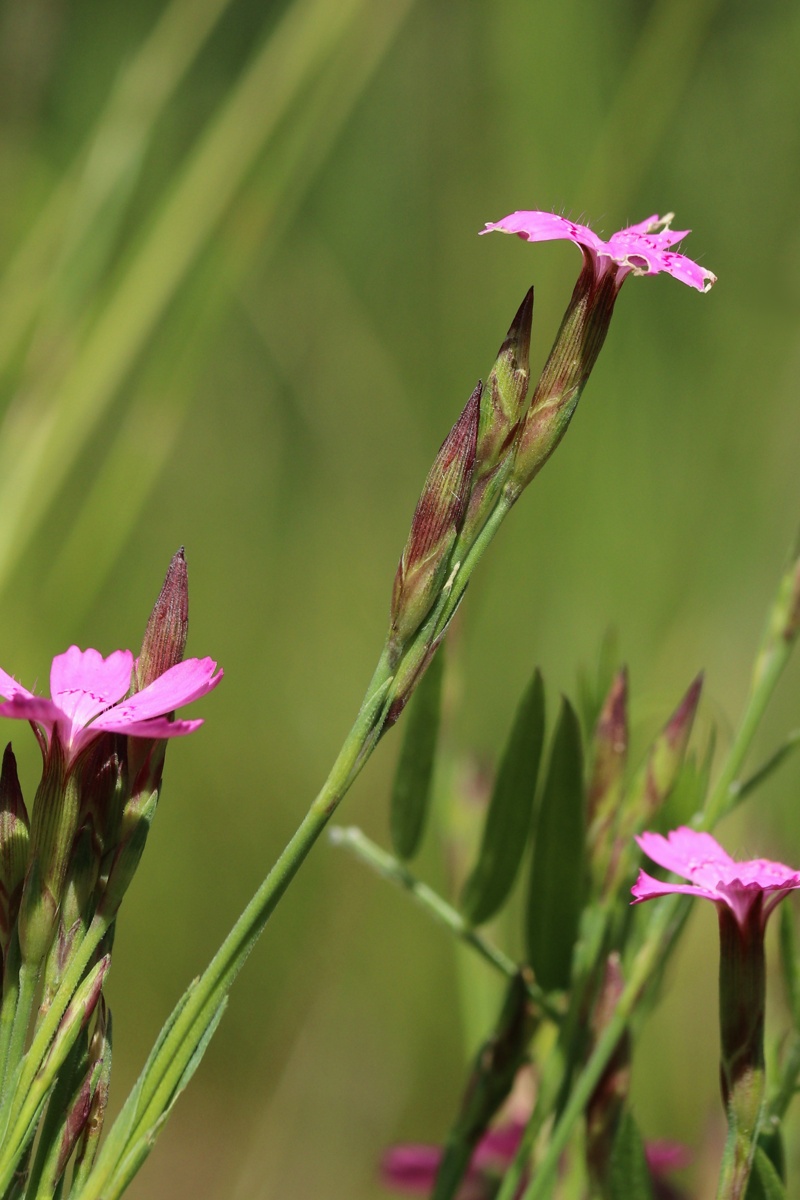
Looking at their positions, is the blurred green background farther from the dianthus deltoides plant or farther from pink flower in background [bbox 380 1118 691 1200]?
the dianthus deltoides plant

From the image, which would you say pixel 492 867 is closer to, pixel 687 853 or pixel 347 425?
pixel 687 853

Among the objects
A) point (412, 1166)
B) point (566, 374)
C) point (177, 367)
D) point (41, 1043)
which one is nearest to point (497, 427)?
point (566, 374)

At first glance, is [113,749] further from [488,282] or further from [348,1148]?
[488,282]

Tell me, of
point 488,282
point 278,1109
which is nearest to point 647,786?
point 278,1109

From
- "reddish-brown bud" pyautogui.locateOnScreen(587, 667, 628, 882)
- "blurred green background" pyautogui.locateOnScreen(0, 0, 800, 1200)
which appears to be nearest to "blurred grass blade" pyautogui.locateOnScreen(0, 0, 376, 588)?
"blurred green background" pyautogui.locateOnScreen(0, 0, 800, 1200)

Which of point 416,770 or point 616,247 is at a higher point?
point 616,247

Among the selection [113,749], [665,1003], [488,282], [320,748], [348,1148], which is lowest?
[348,1148]
